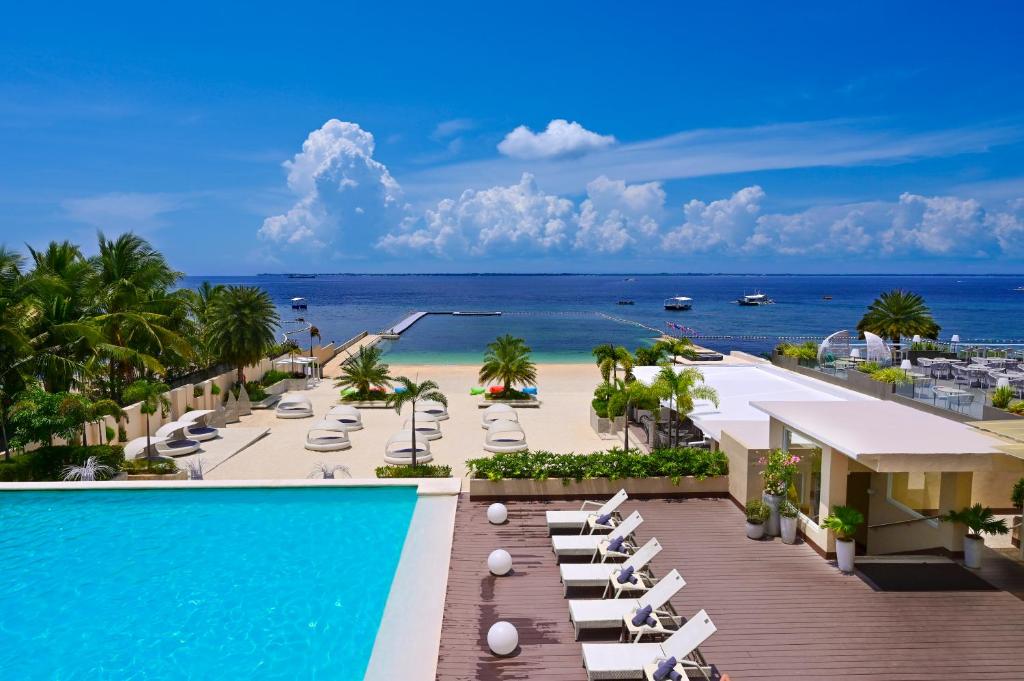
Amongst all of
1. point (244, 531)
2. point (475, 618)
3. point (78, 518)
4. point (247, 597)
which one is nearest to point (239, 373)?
point (78, 518)

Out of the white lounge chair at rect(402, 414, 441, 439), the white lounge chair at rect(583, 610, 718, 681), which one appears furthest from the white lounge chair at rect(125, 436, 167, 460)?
the white lounge chair at rect(583, 610, 718, 681)

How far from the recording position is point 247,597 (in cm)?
1041

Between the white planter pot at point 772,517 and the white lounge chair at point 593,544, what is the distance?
92.2 inches

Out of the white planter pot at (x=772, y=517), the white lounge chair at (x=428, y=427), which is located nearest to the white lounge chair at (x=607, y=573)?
the white planter pot at (x=772, y=517)

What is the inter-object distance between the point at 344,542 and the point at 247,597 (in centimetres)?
224

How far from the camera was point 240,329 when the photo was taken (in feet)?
95.9

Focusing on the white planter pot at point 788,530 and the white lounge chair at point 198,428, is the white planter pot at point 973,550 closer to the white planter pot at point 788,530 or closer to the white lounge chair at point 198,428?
the white planter pot at point 788,530

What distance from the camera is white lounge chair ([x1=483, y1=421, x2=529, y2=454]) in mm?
20078

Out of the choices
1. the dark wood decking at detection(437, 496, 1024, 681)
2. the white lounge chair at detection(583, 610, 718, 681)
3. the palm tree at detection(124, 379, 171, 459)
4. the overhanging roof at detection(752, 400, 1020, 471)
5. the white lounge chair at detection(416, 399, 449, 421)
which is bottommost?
the white lounge chair at detection(416, 399, 449, 421)

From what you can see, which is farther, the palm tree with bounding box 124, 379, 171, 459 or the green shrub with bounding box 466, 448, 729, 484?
the palm tree with bounding box 124, 379, 171, 459

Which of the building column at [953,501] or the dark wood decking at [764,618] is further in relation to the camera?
the building column at [953,501]

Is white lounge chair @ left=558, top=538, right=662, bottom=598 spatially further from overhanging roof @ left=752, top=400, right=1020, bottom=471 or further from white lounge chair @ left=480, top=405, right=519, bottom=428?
white lounge chair @ left=480, top=405, right=519, bottom=428

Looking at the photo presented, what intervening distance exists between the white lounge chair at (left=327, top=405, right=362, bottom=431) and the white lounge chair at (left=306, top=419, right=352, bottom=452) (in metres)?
1.80

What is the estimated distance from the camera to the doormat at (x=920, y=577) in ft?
31.4
